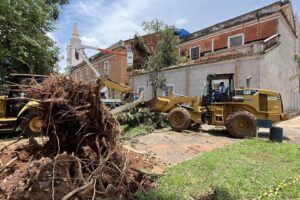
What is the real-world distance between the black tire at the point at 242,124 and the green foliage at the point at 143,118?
3.14 meters

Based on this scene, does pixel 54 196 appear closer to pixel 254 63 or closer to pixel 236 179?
pixel 236 179

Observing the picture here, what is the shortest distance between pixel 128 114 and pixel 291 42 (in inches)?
674

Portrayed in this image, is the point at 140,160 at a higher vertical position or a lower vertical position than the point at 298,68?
lower

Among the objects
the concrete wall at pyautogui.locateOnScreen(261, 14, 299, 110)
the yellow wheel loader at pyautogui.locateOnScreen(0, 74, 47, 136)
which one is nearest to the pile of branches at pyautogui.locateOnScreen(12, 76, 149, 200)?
the yellow wheel loader at pyautogui.locateOnScreen(0, 74, 47, 136)

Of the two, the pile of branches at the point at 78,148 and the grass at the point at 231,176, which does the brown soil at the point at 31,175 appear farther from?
the grass at the point at 231,176

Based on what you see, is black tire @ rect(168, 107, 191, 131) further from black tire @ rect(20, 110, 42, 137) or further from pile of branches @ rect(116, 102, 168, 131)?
black tire @ rect(20, 110, 42, 137)

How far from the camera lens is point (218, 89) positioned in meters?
12.1

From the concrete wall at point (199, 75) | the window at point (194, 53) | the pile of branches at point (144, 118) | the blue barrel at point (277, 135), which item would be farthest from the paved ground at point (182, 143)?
the window at point (194, 53)

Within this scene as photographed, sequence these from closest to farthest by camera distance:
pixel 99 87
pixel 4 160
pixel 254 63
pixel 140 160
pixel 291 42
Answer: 1. pixel 99 87
2. pixel 4 160
3. pixel 140 160
4. pixel 254 63
5. pixel 291 42

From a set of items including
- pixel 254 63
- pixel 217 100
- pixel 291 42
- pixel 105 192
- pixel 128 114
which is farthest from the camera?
pixel 291 42

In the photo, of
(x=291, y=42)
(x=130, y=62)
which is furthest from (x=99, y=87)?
(x=291, y=42)

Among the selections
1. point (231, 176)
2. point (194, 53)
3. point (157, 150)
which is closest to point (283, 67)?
point (194, 53)

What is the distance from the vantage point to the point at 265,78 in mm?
17047

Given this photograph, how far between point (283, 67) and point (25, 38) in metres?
16.9
